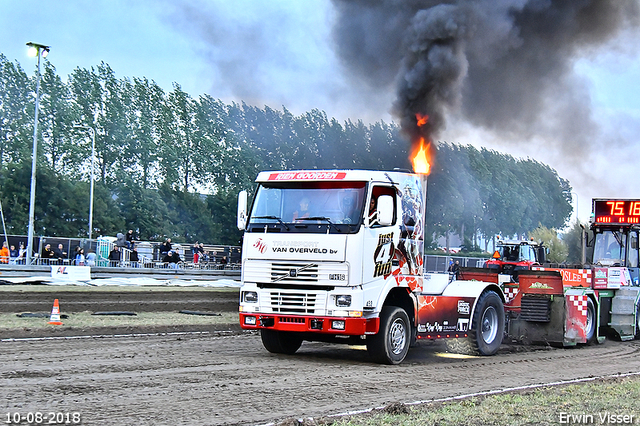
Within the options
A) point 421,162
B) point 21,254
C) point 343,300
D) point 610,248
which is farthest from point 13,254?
point 343,300

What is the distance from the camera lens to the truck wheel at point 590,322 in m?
16.6

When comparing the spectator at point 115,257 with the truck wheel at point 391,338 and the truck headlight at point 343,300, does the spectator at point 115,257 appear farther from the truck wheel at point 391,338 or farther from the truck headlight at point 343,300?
the truck headlight at point 343,300

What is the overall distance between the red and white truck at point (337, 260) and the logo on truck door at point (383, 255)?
2cm

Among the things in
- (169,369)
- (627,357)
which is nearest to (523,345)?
(627,357)

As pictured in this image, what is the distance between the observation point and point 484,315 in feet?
46.2

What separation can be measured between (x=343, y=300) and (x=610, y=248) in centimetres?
1157

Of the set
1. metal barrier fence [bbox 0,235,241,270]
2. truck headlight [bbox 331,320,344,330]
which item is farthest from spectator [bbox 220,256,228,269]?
truck headlight [bbox 331,320,344,330]

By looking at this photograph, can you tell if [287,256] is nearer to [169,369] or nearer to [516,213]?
[169,369]

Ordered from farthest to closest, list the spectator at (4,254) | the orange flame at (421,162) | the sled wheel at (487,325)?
the spectator at (4,254) → the orange flame at (421,162) → the sled wheel at (487,325)

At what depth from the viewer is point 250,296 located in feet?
39.4

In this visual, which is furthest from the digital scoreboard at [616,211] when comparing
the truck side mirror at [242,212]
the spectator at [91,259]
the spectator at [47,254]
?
the spectator at [47,254]

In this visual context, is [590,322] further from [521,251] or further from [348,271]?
[521,251]

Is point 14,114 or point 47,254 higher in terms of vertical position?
point 14,114

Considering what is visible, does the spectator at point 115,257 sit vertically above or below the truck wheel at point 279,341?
above
